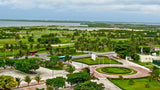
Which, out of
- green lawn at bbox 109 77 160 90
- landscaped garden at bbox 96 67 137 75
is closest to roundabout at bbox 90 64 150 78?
landscaped garden at bbox 96 67 137 75

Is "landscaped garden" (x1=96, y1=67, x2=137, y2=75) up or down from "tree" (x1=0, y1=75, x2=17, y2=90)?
down

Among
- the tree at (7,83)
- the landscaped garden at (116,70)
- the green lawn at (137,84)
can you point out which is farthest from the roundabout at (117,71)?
the tree at (7,83)

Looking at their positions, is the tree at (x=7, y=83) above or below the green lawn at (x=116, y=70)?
above

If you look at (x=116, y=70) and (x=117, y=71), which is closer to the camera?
(x=117, y=71)

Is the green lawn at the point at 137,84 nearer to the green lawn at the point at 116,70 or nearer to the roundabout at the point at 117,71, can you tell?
the roundabout at the point at 117,71

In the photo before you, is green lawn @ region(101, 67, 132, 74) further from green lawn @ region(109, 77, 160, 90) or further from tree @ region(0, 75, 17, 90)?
tree @ region(0, 75, 17, 90)

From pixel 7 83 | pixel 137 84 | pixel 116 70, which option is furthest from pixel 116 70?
pixel 7 83

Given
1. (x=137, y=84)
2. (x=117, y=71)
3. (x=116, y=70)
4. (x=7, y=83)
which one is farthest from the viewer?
(x=116, y=70)

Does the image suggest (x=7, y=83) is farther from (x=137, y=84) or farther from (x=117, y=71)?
(x=117, y=71)
